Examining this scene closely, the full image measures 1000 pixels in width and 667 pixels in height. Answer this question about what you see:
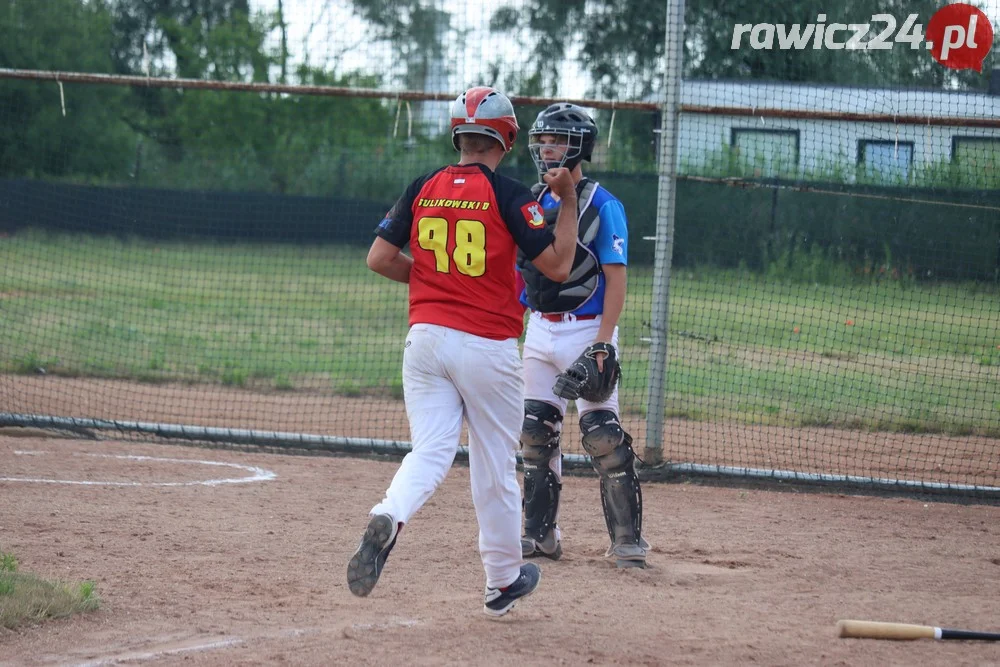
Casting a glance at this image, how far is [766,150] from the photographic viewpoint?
354 inches

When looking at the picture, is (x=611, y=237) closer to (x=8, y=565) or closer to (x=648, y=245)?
(x=8, y=565)

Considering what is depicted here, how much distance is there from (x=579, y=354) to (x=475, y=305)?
1.33 metres

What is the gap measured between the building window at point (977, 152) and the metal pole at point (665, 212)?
1.97 m

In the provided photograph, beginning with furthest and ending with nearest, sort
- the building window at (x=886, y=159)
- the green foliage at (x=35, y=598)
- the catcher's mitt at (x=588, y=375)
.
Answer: the building window at (x=886, y=159), the catcher's mitt at (x=588, y=375), the green foliage at (x=35, y=598)

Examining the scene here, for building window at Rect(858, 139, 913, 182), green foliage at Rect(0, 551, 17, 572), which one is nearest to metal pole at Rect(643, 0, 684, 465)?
building window at Rect(858, 139, 913, 182)

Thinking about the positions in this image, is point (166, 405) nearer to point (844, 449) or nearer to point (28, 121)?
point (844, 449)

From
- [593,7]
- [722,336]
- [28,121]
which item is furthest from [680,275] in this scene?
[28,121]

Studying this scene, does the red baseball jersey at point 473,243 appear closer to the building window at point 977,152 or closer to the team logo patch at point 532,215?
the team logo patch at point 532,215

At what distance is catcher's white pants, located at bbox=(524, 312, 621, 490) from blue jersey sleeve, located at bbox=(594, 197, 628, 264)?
35 centimetres

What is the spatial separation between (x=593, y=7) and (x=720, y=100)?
22.7ft

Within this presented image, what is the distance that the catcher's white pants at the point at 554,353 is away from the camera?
5414mm

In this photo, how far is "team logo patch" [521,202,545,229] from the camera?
4.12 meters

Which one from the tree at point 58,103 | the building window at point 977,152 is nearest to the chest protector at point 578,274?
the building window at point 977,152

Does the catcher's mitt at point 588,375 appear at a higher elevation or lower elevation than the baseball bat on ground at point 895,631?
higher
